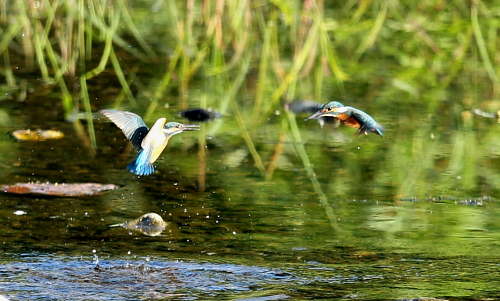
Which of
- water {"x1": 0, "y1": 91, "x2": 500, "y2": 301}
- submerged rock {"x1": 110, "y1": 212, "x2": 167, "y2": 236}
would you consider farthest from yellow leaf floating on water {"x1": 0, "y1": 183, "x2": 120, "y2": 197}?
submerged rock {"x1": 110, "y1": 212, "x2": 167, "y2": 236}

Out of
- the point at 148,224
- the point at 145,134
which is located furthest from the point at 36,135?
the point at 145,134

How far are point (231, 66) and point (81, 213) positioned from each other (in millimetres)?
3499

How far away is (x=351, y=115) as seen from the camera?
14.7 ft

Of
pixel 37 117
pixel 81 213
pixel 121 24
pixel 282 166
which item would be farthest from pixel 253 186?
pixel 121 24

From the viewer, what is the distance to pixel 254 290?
386 centimetres

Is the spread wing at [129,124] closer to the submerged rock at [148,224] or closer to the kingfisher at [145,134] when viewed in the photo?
the kingfisher at [145,134]

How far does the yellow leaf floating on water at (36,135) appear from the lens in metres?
6.16

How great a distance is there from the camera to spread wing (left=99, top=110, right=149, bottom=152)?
401 centimetres

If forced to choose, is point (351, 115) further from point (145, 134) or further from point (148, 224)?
point (148, 224)

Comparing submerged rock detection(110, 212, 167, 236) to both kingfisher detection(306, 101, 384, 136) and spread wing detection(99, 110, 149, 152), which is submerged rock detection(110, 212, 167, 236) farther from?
kingfisher detection(306, 101, 384, 136)

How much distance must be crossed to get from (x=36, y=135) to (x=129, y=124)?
7.61 feet

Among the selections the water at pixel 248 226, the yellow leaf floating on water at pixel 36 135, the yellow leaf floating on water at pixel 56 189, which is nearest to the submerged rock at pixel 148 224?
the water at pixel 248 226

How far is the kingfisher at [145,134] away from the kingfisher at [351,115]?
64 centimetres

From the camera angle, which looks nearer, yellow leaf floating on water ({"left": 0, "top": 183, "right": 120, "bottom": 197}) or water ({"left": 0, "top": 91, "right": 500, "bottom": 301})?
water ({"left": 0, "top": 91, "right": 500, "bottom": 301})
